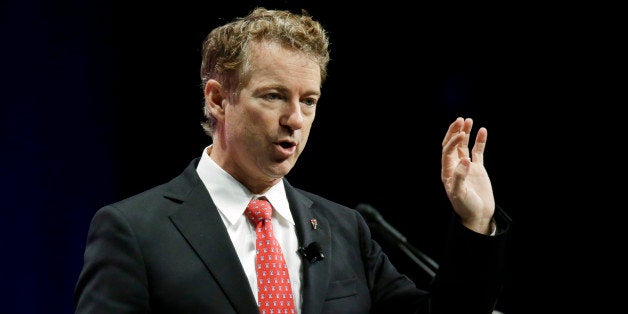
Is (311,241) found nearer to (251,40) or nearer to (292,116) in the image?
(292,116)

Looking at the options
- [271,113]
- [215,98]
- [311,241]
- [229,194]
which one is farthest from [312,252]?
[215,98]

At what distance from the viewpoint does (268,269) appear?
5.54ft

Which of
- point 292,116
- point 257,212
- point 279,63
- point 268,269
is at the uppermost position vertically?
point 279,63

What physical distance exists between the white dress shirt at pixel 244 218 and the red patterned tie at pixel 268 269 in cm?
2

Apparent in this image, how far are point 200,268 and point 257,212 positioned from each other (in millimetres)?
221

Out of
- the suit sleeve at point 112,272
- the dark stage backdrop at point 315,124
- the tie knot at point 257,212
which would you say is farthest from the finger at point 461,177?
the dark stage backdrop at point 315,124

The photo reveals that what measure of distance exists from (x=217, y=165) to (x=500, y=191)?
2.62 metres

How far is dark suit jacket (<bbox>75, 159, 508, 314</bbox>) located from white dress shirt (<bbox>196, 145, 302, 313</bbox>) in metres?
0.03

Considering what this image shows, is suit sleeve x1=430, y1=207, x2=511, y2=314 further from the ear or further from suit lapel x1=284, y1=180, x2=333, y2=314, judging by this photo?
the ear

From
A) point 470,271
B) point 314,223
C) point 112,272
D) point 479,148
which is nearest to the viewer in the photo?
point 112,272

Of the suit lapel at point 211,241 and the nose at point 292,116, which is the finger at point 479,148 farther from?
the suit lapel at point 211,241

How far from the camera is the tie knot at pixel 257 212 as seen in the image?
1.77 m

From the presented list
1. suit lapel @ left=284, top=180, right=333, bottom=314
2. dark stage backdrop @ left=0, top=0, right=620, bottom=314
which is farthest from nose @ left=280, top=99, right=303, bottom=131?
dark stage backdrop @ left=0, top=0, right=620, bottom=314

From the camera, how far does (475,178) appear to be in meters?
1.74
